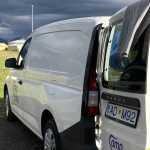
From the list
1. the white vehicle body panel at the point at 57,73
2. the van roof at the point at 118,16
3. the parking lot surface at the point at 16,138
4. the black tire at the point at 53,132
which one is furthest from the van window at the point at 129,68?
the parking lot surface at the point at 16,138

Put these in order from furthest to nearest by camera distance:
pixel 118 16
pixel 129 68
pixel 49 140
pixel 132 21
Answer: pixel 49 140 → pixel 118 16 → pixel 129 68 → pixel 132 21

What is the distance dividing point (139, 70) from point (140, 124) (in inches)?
19.1

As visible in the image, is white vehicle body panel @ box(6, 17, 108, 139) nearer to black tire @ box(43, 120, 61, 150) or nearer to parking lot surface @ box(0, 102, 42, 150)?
black tire @ box(43, 120, 61, 150)

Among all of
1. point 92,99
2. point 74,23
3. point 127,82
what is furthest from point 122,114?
point 74,23

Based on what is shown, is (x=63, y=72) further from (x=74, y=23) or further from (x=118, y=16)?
(x=118, y=16)

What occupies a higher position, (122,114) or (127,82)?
(127,82)

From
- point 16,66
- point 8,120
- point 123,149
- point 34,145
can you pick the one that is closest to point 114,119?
point 123,149

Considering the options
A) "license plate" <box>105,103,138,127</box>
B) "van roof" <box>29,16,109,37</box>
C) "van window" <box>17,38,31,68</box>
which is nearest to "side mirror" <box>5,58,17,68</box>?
"van window" <box>17,38,31,68</box>

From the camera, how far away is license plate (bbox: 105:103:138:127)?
430cm

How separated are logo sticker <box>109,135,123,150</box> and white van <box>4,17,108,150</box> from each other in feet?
1.11

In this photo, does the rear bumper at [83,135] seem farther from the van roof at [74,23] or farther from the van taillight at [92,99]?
the van roof at [74,23]

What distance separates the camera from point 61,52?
241 inches

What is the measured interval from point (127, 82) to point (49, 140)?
2.33 m

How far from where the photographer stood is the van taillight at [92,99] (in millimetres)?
5055
